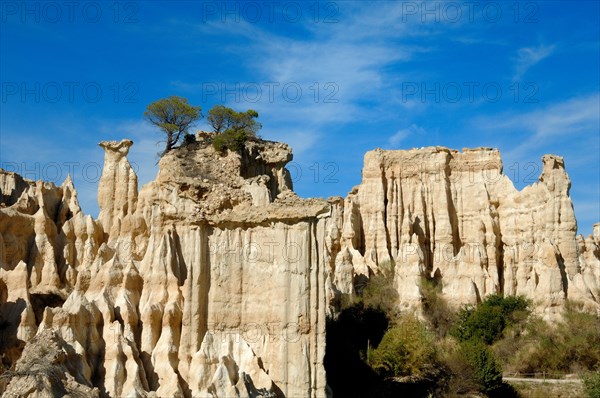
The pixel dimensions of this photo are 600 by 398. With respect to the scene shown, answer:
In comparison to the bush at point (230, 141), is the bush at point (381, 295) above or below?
below

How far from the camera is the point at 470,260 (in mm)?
46469

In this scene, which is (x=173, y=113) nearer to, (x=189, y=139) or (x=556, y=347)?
(x=189, y=139)

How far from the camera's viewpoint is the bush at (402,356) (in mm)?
35562

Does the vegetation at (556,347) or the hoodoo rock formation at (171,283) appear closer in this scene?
the hoodoo rock formation at (171,283)

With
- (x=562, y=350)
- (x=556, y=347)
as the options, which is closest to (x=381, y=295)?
(x=556, y=347)

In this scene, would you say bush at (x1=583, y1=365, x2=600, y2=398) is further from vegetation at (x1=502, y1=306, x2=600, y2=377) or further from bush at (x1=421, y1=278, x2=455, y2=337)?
bush at (x1=421, y1=278, x2=455, y2=337)

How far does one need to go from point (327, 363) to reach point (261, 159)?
9144mm

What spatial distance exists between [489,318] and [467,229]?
1047cm

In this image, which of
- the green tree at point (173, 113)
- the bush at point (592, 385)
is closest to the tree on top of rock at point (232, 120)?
the green tree at point (173, 113)

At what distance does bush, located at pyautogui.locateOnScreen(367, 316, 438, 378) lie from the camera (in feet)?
117

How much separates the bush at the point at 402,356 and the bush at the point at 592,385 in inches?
239

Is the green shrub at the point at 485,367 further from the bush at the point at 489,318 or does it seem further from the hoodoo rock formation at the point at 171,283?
the hoodoo rock formation at the point at 171,283

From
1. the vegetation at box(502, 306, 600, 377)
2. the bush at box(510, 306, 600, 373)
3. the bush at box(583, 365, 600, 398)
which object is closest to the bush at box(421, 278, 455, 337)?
the vegetation at box(502, 306, 600, 377)

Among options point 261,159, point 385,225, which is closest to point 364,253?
point 385,225
